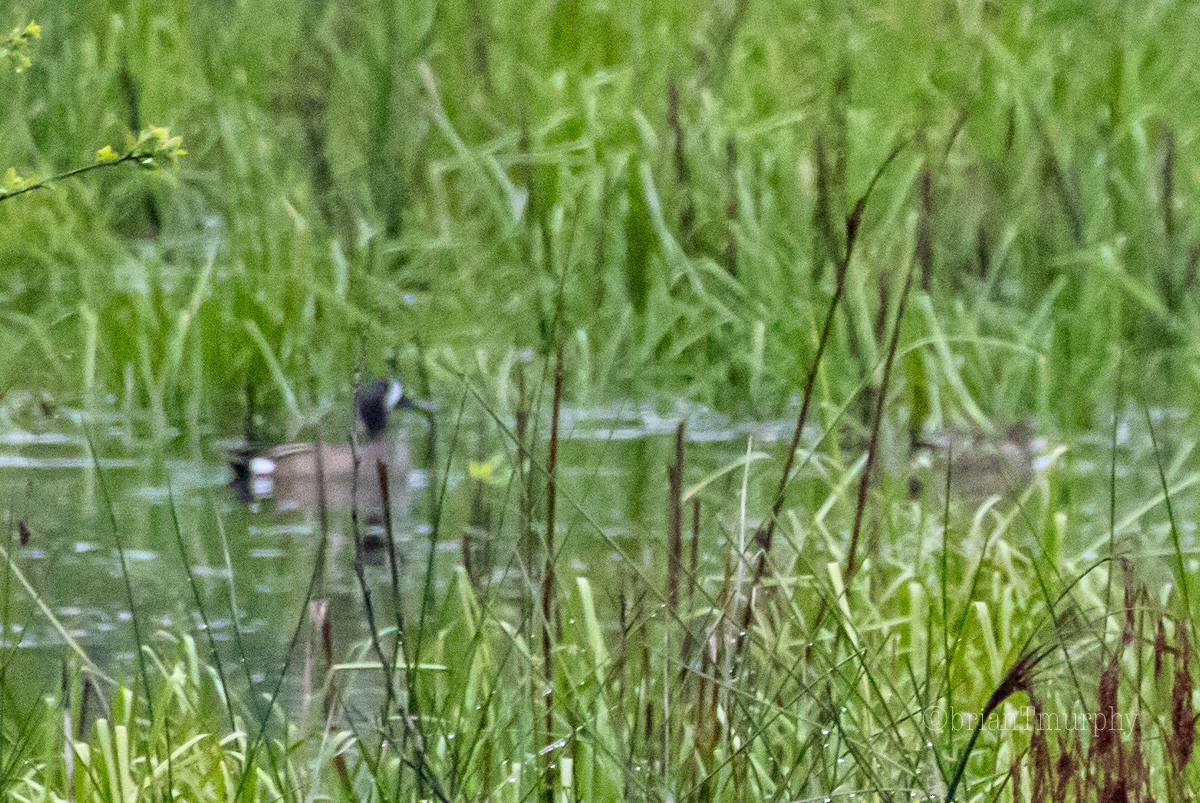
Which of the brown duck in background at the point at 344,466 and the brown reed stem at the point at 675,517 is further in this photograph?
the brown duck in background at the point at 344,466

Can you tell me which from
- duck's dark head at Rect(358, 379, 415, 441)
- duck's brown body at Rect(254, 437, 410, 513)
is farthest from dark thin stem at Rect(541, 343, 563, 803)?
duck's dark head at Rect(358, 379, 415, 441)

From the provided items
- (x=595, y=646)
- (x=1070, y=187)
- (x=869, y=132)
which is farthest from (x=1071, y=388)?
(x=595, y=646)

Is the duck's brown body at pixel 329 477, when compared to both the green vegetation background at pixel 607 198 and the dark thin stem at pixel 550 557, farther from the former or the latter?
the dark thin stem at pixel 550 557

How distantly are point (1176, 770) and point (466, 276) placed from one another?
3287 millimetres

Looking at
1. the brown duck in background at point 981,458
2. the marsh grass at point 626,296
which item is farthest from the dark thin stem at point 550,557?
the brown duck in background at point 981,458

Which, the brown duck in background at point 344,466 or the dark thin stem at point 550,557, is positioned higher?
the dark thin stem at point 550,557

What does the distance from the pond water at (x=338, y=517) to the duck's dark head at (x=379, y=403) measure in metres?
0.10

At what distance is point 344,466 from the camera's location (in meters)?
4.72

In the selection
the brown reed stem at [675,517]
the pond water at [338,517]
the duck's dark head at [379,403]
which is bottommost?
the pond water at [338,517]

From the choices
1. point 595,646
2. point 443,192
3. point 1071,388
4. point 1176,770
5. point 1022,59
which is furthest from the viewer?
point 1022,59

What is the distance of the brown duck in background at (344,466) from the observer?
409 centimetres

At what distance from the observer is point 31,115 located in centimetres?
604

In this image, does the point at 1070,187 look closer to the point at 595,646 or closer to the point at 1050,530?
the point at 1050,530

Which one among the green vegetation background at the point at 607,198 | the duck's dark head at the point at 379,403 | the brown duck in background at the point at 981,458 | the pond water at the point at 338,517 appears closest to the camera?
the pond water at the point at 338,517
